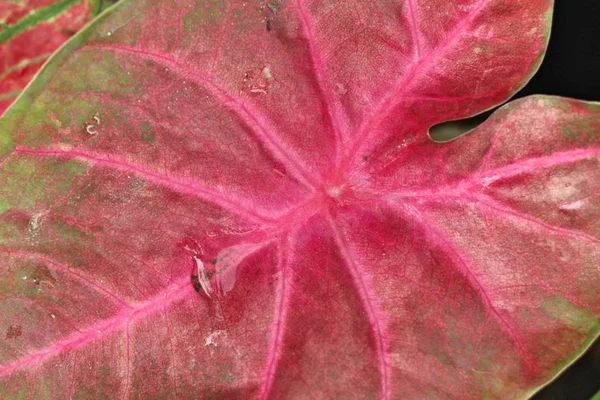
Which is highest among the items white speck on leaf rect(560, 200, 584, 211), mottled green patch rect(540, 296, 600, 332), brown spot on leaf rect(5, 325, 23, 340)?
brown spot on leaf rect(5, 325, 23, 340)

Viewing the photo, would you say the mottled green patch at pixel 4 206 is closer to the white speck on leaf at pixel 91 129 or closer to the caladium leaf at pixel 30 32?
the white speck on leaf at pixel 91 129

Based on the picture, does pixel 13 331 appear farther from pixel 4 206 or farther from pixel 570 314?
pixel 570 314

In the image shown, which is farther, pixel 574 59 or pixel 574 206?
→ pixel 574 59

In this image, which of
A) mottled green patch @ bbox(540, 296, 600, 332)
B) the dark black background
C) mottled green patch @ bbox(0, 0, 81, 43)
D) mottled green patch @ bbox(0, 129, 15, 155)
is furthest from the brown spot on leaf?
the dark black background

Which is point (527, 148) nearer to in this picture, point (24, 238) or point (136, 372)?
point (136, 372)

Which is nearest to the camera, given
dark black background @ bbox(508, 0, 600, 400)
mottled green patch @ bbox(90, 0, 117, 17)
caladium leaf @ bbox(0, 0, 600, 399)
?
caladium leaf @ bbox(0, 0, 600, 399)

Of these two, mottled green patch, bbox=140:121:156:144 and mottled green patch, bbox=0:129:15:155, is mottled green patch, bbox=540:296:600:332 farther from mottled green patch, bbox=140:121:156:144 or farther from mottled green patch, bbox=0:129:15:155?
A: mottled green patch, bbox=0:129:15:155

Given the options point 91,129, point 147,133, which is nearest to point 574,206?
point 147,133

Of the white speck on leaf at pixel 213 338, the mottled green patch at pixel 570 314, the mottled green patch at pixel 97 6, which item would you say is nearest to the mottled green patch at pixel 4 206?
the white speck on leaf at pixel 213 338
